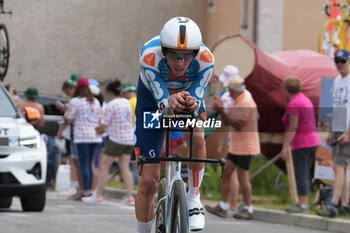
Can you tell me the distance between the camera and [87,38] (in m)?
35.9

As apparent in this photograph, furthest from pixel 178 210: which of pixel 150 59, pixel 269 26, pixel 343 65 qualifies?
pixel 269 26

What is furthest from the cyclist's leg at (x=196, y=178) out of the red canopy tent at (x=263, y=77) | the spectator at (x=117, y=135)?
the red canopy tent at (x=263, y=77)

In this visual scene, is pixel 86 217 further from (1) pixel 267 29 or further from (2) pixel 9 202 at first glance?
(1) pixel 267 29

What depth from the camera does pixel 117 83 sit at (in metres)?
15.7

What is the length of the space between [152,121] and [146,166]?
450 millimetres

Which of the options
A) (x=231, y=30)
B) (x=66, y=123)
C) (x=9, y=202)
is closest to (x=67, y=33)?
(x=231, y=30)

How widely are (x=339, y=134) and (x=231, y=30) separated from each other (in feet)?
68.3

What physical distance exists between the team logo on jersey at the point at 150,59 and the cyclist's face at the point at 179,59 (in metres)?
0.16

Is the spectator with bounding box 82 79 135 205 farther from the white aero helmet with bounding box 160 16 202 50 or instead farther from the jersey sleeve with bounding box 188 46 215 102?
the white aero helmet with bounding box 160 16 202 50

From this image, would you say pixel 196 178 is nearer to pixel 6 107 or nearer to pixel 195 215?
pixel 195 215

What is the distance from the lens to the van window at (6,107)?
41.1 ft

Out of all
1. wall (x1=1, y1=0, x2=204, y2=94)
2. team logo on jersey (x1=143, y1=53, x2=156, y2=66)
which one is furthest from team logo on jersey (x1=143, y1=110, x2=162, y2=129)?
wall (x1=1, y1=0, x2=204, y2=94)

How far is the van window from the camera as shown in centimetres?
1252

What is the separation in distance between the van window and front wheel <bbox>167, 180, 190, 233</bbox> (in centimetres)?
592
